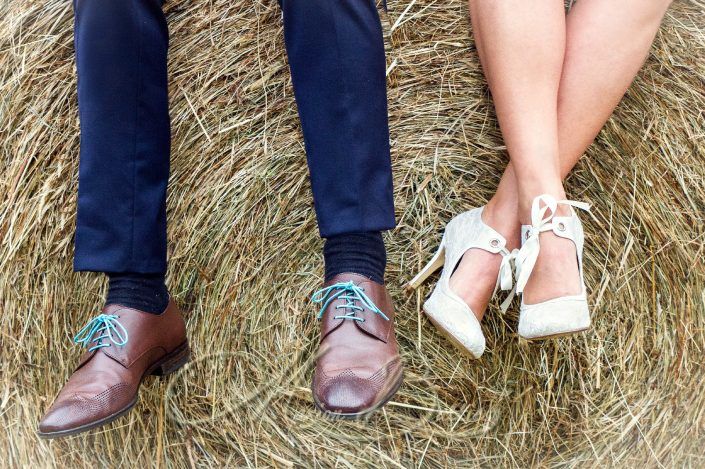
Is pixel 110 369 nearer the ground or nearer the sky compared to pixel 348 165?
nearer the ground

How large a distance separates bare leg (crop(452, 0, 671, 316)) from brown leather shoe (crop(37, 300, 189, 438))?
543 millimetres

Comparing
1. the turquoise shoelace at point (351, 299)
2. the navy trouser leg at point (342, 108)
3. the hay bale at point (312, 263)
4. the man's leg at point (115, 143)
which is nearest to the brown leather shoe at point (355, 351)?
the turquoise shoelace at point (351, 299)

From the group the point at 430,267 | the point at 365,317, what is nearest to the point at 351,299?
the point at 365,317

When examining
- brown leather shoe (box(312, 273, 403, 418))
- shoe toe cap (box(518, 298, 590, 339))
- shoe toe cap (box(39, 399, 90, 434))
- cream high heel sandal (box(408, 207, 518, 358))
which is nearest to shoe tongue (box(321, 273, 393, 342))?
brown leather shoe (box(312, 273, 403, 418))

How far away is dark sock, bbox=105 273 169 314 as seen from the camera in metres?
0.93

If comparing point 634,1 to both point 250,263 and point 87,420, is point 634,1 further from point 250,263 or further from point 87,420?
point 87,420

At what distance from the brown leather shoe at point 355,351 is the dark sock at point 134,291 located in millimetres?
305

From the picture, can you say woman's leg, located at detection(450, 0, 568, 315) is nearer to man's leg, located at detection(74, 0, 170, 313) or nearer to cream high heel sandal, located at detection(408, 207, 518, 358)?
cream high heel sandal, located at detection(408, 207, 518, 358)

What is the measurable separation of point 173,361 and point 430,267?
515mm

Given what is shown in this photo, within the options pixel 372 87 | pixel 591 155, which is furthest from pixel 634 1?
pixel 372 87

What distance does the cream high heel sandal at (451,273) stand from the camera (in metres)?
0.96

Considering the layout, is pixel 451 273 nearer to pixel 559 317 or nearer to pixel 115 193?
pixel 559 317

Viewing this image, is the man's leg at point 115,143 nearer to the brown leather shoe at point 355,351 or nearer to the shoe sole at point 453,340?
the brown leather shoe at point 355,351

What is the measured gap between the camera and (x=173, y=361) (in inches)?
39.8
